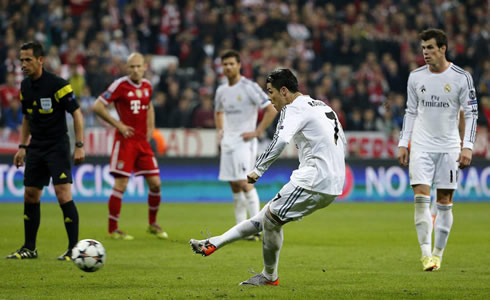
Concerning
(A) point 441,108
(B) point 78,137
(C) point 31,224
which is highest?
(A) point 441,108

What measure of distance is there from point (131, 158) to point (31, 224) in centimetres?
275

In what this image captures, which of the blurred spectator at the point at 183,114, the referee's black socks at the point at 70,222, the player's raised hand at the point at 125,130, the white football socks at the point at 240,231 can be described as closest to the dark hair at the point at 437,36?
the white football socks at the point at 240,231

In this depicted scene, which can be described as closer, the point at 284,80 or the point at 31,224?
the point at 284,80

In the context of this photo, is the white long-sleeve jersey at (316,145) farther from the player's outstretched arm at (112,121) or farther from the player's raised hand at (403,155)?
the player's outstretched arm at (112,121)

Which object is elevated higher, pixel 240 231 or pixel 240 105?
pixel 240 105

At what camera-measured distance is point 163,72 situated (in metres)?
21.4

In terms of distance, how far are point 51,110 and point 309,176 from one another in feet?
11.6

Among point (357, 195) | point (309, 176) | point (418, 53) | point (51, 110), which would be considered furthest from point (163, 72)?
point (309, 176)

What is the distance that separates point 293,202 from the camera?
7.03m

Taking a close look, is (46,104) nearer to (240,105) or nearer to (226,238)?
(226,238)

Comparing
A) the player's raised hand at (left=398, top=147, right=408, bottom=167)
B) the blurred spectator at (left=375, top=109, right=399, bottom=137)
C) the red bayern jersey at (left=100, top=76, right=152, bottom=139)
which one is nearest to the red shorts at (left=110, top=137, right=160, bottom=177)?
the red bayern jersey at (left=100, top=76, right=152, bottom=139)

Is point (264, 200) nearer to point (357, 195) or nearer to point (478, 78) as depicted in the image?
point (357, 195)

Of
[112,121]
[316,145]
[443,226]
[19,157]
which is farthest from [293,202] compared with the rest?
[112,121]

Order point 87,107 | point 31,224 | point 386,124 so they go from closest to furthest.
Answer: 1. point 31,224
2. point 87,107
3. point 386,124
